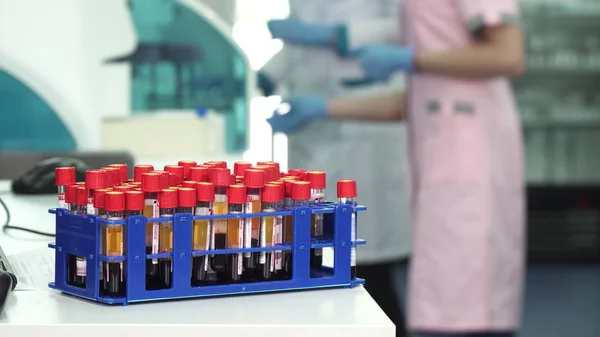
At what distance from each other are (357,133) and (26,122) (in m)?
1.15

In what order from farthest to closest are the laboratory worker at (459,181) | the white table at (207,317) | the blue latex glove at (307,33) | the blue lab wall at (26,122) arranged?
the blue lab wall at (26,122) → the blue latex glove at (307,33) → the laboratory worker at (459,181) → the white table at (207,317)

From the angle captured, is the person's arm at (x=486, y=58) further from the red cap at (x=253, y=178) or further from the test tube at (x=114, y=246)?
the test tube at (x=114, y=246)

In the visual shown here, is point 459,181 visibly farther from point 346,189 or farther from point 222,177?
point 222,177

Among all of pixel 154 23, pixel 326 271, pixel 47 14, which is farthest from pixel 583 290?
pixel 326 271

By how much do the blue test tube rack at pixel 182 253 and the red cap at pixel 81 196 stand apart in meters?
0.02

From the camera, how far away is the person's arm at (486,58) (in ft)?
8.24

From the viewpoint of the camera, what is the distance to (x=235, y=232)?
3.37 ft

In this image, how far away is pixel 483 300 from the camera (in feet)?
8.71

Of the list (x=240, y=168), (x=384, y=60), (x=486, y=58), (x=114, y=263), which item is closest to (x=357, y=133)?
(x=384, y=60)

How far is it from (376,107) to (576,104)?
3.20 m

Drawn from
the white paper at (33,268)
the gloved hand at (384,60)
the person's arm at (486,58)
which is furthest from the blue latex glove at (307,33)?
the white paper at (33,268)

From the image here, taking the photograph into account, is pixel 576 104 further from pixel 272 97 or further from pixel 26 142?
pixel 26 142

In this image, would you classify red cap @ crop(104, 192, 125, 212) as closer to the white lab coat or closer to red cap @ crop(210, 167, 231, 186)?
red cap @ crop(210, 167, 231, 186)

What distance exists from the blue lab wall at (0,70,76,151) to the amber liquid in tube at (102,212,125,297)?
90.0 inches
